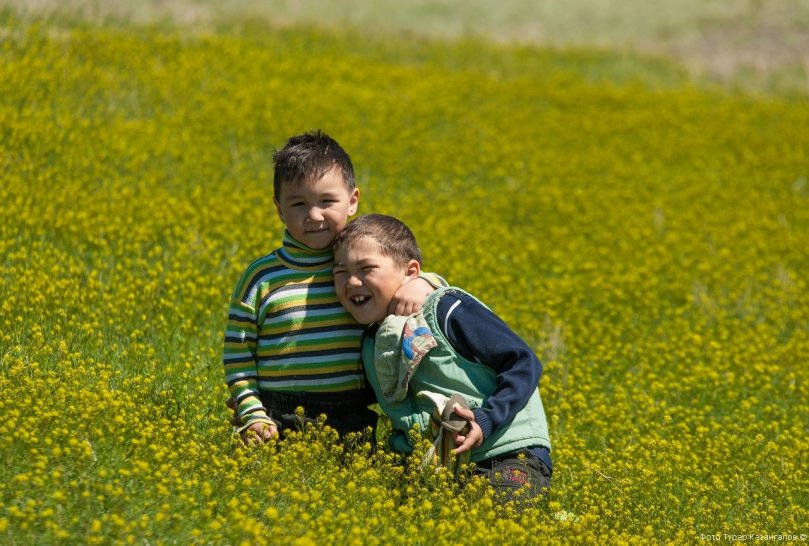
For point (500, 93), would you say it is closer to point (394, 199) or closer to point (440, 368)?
point (394, 199)

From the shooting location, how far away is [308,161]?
546 cm

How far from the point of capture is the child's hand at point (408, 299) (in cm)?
550

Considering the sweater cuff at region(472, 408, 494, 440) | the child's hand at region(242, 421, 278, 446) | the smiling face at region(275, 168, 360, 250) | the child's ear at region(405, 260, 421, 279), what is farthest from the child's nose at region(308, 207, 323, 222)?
the sweater cuff at region(472, 408, 494, 440)

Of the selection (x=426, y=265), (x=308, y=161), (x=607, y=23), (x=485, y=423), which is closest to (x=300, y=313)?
(x=308, y=161)

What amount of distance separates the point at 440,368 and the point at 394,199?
6837 mm

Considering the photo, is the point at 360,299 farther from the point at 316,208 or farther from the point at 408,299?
the point at 316,208

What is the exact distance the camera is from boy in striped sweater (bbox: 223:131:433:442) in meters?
5.48

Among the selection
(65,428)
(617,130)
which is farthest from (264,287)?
(617,130)

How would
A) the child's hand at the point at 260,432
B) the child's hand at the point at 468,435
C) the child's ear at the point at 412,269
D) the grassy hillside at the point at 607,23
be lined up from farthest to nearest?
the grassy hillside at the point at 607,23 → the child's ear at the point at 412,269 → the child's hand at the point at 260,432 → the child's hand at the point at 468,435

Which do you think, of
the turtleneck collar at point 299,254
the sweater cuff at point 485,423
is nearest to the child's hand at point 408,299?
the turtleneck collar at point 299,254

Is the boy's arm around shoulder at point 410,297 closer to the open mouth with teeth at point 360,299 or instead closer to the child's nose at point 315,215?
the open mouth with teeth at point 360,299

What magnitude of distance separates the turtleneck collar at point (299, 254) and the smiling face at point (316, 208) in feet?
0.18

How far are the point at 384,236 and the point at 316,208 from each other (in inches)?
15.0

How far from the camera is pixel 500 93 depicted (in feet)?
59.8
